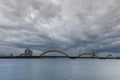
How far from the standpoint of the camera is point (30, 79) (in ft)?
181

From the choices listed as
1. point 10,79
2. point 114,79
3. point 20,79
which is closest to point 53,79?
point 20,79

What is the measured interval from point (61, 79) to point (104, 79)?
49.6ft

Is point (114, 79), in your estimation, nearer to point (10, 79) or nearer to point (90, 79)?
point (90, 79)

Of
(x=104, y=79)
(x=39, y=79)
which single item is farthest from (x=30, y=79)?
(x=104, y=79)

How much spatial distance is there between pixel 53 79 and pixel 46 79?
7.88ft

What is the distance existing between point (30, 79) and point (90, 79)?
20803 millimetres

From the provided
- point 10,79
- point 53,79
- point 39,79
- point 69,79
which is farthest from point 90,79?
point 10,79

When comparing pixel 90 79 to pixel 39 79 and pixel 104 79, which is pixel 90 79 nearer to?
pixel 104 79

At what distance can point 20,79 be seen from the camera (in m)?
56.2

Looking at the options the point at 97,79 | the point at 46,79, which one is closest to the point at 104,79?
the point at 97,79

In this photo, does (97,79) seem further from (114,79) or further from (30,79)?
(30,79)

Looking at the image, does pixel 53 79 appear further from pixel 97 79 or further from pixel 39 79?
pixel 97 79

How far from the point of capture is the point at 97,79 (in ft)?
184

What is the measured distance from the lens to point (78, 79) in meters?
55.1
